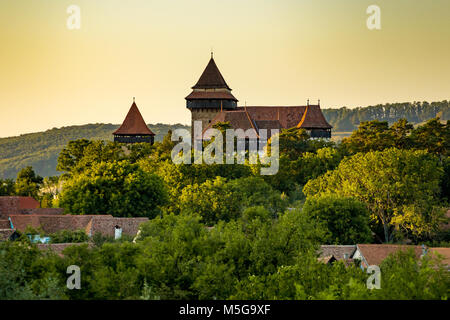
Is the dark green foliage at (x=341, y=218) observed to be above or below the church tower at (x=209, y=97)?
below

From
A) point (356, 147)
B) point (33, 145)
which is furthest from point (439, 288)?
point (33, 145)

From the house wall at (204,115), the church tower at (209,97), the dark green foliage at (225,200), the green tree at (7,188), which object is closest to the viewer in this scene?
the dark green foliage at (225,200)

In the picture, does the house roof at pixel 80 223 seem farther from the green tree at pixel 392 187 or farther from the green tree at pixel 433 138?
the green tree at pixel 433 138

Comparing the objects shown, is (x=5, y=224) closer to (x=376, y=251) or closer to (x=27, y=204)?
(x=27, y=204)

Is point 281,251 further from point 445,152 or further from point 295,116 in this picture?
point 295,116

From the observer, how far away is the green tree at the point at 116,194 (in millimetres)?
49375

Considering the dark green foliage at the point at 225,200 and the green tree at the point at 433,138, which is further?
the green tree at the point at 433,138

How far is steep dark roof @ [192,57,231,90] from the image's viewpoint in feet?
→ 293

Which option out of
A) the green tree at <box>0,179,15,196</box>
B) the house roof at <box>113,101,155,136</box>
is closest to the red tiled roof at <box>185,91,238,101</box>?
the house roof at <box>113,101,155,136</box>

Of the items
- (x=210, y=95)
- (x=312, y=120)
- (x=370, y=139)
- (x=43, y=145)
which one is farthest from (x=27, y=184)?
(x=43, y=145)

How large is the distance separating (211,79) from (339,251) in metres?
53.4

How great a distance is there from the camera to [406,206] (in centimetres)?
4884

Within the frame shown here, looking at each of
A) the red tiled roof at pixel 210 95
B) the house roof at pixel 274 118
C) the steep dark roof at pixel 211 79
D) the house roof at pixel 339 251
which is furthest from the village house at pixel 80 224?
the steep dark roof at pixel 211 79

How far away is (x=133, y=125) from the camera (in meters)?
93.0
